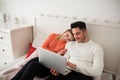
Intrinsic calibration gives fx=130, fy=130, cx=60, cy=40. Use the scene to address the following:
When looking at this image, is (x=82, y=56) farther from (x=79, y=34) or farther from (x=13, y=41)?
(x=13, y=41)

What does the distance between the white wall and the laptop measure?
2.75 ft

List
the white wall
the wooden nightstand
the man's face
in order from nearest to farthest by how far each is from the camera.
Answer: the man's face → the white wall → the wooden nightstand

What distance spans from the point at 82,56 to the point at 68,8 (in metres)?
A: 0.79

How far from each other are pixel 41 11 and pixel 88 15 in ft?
2.74

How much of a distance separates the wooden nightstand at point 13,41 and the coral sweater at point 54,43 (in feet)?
1.60

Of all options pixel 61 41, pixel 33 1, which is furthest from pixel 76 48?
pixel 33 1

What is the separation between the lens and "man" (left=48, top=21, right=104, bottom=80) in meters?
1.31

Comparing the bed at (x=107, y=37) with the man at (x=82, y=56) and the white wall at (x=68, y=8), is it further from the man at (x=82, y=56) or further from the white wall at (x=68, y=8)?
the man at (x=82, y=56)

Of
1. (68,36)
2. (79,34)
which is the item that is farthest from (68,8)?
(79,34)

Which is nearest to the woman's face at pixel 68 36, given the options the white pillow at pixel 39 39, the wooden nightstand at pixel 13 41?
the white pillow at pixel 39 39

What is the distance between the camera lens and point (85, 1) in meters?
1.75

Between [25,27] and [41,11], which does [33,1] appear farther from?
[25,27]

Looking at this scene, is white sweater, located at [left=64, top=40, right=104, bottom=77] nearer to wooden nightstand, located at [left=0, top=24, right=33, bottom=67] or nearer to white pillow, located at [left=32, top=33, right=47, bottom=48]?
white pillow, located at [left=32, top=33, right=47, bottom=48]

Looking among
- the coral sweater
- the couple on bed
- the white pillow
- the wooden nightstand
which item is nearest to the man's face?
the couple on bed
